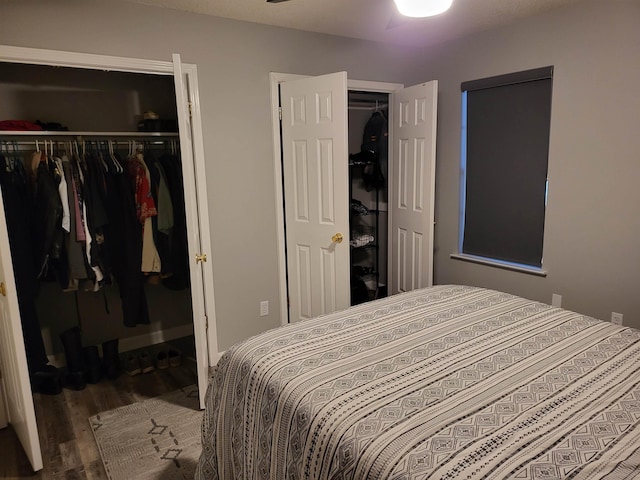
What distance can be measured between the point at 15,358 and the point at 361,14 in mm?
2805

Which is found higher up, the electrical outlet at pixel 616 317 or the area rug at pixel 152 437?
the electrical outlet at pixel 616 317

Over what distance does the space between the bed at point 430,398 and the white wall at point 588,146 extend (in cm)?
114

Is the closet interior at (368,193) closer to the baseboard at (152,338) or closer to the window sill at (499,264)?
the window sill at (499,264)

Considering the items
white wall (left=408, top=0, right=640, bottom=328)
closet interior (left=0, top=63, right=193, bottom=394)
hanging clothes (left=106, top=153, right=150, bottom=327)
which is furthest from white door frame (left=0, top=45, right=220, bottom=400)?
white wall (left=408, top=0, right=640, bottom=328)

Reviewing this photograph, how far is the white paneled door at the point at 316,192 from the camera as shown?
2.89 metres

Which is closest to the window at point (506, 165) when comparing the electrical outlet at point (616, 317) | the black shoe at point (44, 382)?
the electrical outlet at point (616, 317)

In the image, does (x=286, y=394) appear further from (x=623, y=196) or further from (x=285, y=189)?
(x=623, y=196)

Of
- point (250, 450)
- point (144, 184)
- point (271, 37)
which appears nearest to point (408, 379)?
point (250, 450)

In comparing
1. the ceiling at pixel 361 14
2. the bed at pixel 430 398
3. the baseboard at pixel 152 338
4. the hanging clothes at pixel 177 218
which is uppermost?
the ceiling at pixel 361 14

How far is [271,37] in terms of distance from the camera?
3.00m

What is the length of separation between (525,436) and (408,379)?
38 centimetres

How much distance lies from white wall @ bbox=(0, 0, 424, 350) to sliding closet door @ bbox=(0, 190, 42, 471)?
123 centimetres

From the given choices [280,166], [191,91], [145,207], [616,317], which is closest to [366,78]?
[280,166]

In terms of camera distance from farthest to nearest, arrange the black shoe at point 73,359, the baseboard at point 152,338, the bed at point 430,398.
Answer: the baseboard at point 152,338 < the black shoe at point 73,359 < the bed at point 430,398
